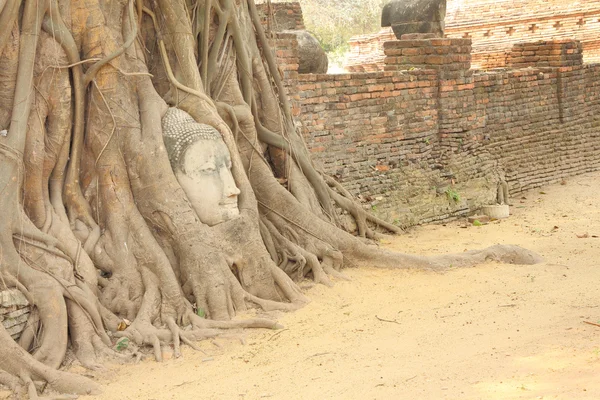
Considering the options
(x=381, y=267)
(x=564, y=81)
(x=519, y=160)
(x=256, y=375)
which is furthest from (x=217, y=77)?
(x=564, y=81)

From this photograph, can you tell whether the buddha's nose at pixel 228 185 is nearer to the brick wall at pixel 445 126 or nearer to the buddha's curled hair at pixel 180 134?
the buddha's curled hair at pixel 180 134

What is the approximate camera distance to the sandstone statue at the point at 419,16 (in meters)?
14.1

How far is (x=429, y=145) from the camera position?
10.7 metres

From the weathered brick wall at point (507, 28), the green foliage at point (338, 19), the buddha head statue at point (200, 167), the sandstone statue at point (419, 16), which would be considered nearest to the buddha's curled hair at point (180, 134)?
the buddha head statue at point (200, 167)

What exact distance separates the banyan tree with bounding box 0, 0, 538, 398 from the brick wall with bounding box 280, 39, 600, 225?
233 centimetres

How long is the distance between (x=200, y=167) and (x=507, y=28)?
46.4ft

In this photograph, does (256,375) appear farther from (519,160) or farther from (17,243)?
(519,160)

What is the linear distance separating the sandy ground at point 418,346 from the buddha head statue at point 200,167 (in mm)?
917

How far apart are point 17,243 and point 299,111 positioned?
417cm

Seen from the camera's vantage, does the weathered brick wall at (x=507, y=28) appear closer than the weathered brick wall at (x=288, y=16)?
No

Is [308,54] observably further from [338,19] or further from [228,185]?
[338,19]

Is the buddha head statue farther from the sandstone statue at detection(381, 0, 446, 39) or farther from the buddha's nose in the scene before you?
the sandstone statue at detection(381, 0, 446, 39)

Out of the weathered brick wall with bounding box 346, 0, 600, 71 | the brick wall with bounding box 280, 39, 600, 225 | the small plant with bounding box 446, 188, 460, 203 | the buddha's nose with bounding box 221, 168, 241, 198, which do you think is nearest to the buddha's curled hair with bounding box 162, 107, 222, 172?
the buddha's nose with bounding box 221, 168, 241, 198

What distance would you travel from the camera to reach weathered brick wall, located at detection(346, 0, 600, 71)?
18000 millimetres
